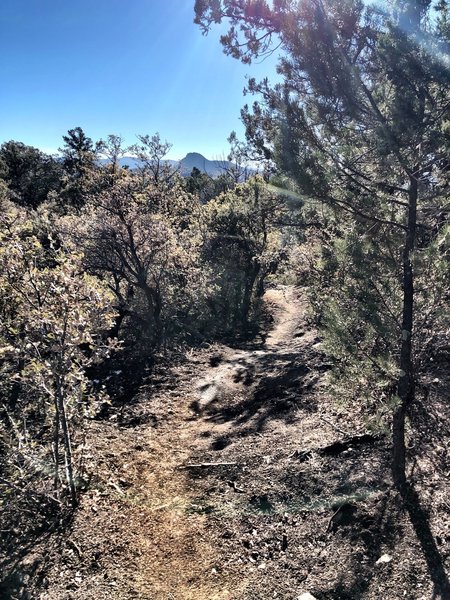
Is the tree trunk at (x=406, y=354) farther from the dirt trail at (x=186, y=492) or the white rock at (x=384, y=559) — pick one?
the dirt trail at (x=186, y=492)

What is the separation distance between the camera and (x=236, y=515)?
5.18m

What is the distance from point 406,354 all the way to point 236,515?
9.96 ft

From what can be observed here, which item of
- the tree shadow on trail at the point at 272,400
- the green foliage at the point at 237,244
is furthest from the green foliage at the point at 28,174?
the tree shadow on trail at the point at 272,400

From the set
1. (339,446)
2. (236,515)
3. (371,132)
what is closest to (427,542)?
(339,446)

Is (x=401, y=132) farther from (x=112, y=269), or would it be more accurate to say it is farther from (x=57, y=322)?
(x=112, y=269)

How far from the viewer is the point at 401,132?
362cm

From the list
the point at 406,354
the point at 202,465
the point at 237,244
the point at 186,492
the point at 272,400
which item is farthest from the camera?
the point at 237,244

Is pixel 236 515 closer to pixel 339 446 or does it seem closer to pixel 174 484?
pixel 174 484

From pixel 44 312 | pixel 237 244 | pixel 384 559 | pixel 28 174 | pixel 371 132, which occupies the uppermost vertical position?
pixel 28 174

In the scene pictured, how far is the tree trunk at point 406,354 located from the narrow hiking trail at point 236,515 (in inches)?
14.5

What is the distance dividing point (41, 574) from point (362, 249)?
512 cm

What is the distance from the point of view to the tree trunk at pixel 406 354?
4.31 m

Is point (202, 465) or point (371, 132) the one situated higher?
point (371, 132)

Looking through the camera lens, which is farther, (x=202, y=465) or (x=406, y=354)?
(x=202, y=465)
